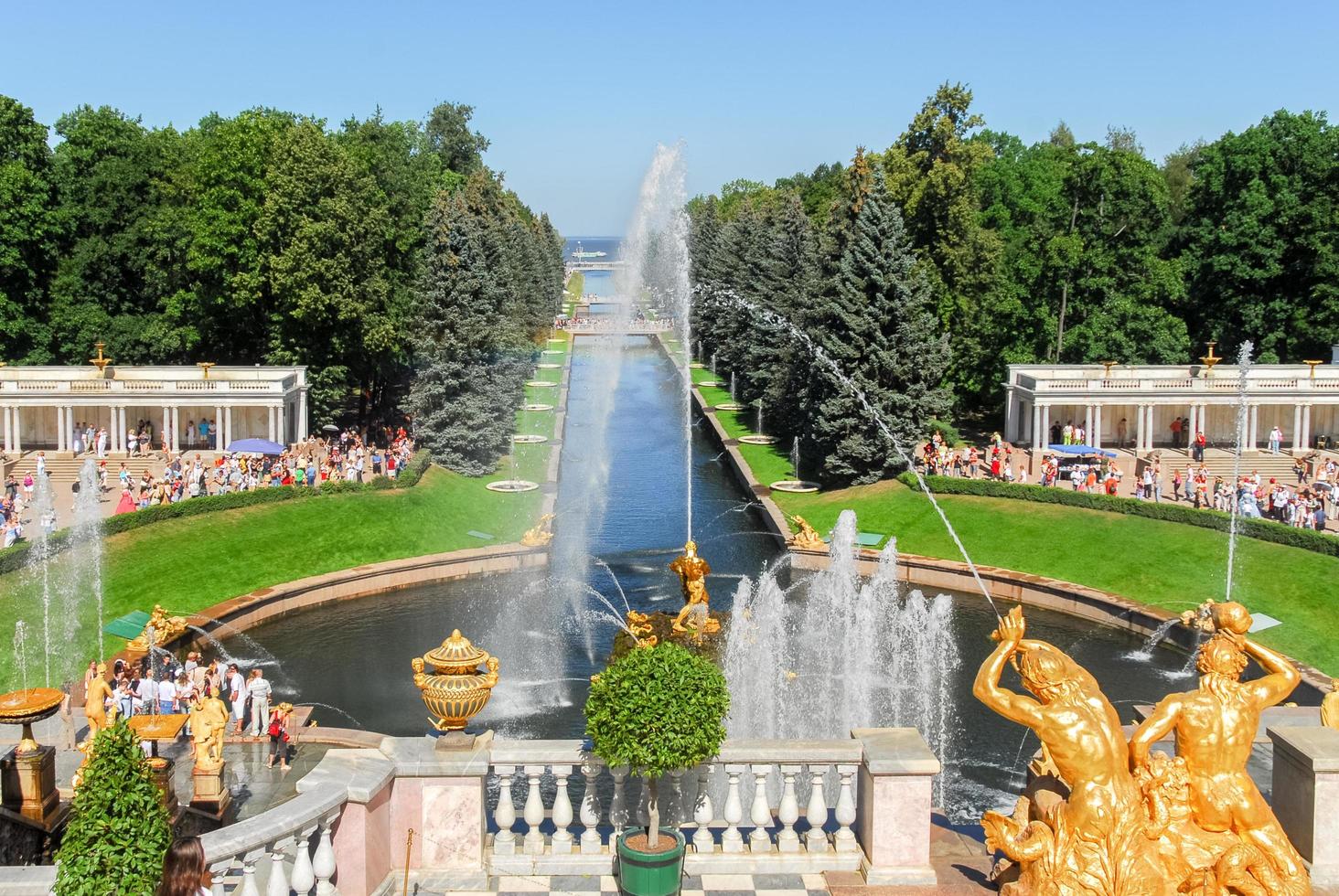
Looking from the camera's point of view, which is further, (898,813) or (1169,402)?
(1169,402)

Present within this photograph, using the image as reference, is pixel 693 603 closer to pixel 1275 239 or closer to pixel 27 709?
pixel 27 709

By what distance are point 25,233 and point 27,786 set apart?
48806 millimetres

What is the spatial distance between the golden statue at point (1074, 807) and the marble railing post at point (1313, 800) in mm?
1788

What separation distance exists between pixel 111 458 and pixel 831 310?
26621 millimetres

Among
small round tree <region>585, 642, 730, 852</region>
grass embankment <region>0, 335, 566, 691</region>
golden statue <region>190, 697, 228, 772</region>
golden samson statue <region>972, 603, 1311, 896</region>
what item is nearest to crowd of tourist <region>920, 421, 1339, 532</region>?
grass embankment <region>0, 335, 566, 691</region>

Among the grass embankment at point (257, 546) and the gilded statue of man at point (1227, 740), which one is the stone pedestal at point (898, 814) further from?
the grass embankment at point (257, 546)

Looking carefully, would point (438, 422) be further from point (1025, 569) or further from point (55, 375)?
point (1025, 569)

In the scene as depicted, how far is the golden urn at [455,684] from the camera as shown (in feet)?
38.8

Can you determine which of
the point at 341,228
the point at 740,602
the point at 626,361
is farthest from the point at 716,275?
the point at 740,602

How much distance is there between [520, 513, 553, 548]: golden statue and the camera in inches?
1545

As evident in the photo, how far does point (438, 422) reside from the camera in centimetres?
5056

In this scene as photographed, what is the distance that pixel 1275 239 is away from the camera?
57094mm

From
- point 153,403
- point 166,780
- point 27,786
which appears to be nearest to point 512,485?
point 153,403

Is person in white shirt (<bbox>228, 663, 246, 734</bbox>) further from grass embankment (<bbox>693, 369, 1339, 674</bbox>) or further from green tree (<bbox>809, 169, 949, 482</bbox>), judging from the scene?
green tree (<bbox>809, 169, 949, 482</bbox>)
